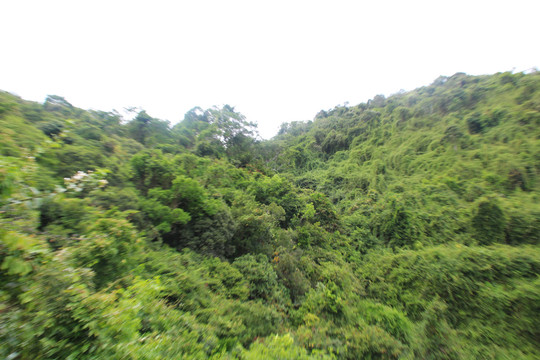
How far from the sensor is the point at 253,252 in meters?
8.21

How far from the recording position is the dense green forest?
223 centimetres

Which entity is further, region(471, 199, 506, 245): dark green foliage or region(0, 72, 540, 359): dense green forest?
region(471, 199, 506, 245): dark green foliage

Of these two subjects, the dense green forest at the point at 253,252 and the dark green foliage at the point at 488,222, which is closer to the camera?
the dense green forest at the point at 253,252

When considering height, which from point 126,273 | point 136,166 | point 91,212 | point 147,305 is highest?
point 136,166

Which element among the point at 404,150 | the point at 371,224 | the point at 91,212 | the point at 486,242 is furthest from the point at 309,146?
the point at 91,212

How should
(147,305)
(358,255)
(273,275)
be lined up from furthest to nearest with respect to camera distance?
1. (358,255)
2. (273,275)
3. (147,305)

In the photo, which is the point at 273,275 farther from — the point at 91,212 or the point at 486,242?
the point at 486,242

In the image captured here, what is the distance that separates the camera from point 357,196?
17000mm

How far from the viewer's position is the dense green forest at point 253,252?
223 cm

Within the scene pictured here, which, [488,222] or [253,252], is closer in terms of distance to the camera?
[488,222]

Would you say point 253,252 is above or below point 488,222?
above

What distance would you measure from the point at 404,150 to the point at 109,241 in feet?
69.5

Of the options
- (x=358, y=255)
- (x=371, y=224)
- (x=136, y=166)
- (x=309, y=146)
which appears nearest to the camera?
(x=136, y=166)

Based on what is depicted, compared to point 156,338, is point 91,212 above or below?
above
